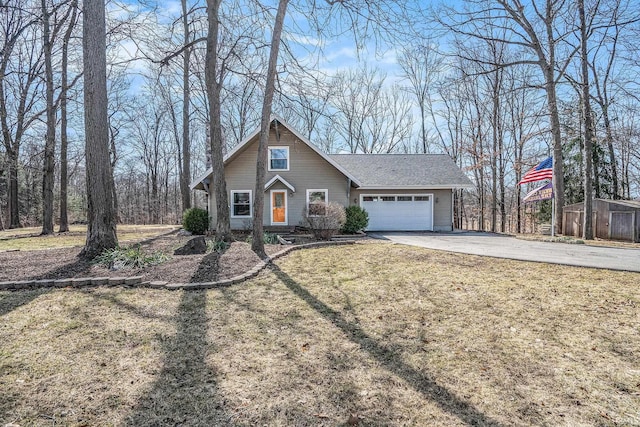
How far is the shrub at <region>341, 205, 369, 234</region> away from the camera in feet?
46.5

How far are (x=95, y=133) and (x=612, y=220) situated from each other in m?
17.7

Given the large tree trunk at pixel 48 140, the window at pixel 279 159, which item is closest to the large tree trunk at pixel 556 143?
the window at pixel 279 159

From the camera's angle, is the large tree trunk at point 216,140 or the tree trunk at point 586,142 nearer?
the large tree trunk at point 216,140

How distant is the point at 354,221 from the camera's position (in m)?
14.2

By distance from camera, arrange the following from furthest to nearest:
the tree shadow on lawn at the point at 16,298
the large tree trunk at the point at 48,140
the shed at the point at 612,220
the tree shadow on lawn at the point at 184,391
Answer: the large tree trunk at the point at 48,140
the shed at the point at 612,220
the tree shadow on lawn at the point at 16,298
the tree shadow on lawn at the point at 184,391

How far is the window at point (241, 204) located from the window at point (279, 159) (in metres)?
1.67

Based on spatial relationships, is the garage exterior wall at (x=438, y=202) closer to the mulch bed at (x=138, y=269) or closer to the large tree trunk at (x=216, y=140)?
the large tree trunk at (x=216, y=140)

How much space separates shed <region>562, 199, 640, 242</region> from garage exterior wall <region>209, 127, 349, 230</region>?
10.0 meters

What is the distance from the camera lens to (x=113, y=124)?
85.5 ft

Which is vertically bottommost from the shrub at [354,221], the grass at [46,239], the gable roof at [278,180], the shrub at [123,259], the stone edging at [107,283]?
the stone edging at [107,283]

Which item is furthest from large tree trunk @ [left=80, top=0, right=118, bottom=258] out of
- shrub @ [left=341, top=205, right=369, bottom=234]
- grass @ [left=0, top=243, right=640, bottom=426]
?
shrub @ [left=341, top=205, right=369, bottom=234]

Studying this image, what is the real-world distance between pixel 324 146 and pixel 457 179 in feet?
47.6

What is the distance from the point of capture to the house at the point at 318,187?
15.1 metres

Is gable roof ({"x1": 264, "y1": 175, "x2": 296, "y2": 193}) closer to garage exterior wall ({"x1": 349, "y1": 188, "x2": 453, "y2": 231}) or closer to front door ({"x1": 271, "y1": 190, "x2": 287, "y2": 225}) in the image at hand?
front door ({"x1": 271, "y1": 190, "x2": 287, "y2": 225})
